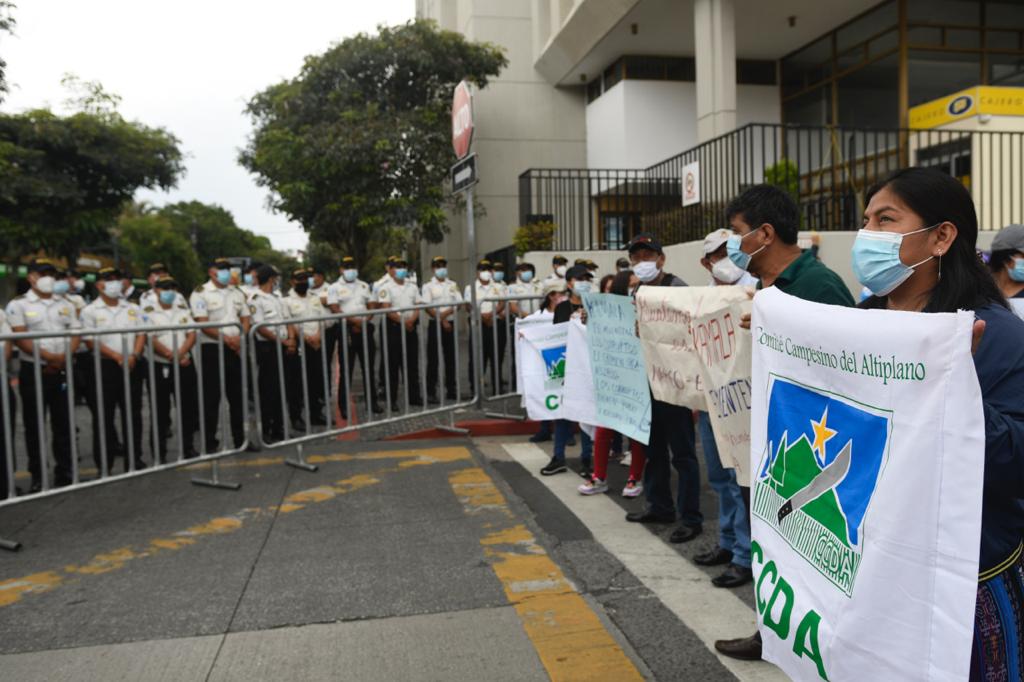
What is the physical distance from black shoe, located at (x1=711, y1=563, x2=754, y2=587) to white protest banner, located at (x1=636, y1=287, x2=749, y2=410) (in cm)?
90

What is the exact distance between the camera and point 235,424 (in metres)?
8.08

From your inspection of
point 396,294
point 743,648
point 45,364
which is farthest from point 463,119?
point 743,648

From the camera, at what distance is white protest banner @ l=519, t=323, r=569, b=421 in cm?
754

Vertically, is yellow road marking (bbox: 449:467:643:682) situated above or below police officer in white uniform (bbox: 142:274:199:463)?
below

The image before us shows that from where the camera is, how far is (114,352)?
7699 millimetres

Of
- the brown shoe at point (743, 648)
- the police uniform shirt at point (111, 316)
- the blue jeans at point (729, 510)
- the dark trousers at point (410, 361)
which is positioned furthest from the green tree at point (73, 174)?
the brown shoe at point (743, 648)

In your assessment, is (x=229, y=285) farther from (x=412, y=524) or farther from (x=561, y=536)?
(x=561, y=536)

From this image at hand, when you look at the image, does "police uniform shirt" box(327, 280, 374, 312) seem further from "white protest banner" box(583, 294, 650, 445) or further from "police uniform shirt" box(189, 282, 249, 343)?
"white protest banner" box(583, 294, 650, 445)

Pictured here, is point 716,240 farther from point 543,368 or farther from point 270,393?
point 270,393

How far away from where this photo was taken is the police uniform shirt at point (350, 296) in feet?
37.0

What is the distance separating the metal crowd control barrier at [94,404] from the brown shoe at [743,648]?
4683 mm

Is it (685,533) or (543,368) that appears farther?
(543,368)

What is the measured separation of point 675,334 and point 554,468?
105 inches

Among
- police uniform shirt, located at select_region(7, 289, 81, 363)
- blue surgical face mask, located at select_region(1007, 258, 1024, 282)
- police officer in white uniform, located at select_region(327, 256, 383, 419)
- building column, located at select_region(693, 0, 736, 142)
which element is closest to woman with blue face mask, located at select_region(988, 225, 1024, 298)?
blue surgical face mask, located at select_region(1007, 258, 1024, 282)
